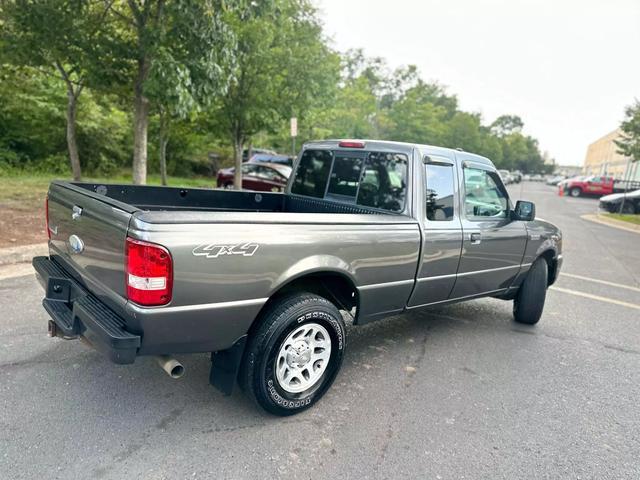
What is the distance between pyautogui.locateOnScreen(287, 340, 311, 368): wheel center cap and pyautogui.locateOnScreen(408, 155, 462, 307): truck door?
110cm

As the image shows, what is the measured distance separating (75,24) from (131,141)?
12.2 m

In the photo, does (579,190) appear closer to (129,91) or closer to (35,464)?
(129,91)

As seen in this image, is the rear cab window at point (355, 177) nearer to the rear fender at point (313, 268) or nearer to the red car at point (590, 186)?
the rear fender at point (313, 268)

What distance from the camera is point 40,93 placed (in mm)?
15773

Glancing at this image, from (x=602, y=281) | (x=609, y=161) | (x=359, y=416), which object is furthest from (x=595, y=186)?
(x=609, y=161)

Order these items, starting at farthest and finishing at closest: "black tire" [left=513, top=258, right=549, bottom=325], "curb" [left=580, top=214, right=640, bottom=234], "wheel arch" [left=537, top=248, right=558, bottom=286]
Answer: "curb" [left=580, top=214, right=640, bottom=234] < "wheel arch" [left=537, top=248, right=558, bottom=286] < "black tire" [left=513, top=258, right=549, bottom=325]

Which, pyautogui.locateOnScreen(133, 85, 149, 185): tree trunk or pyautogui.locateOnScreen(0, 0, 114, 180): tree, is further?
pyautogui.locateOnScreen(133, 85, 149, 185): tree trunk

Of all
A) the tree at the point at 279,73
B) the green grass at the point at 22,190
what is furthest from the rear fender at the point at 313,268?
the tree at the point at 279,73

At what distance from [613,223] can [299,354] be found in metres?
18.1

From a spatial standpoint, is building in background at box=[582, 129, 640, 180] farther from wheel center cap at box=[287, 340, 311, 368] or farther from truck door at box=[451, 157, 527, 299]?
wheel center cap at box=[287, 340, 311, 368]

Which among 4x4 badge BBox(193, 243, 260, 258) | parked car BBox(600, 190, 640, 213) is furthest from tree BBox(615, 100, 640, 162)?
4x4 badge BBox(193, 243, 260, 258)

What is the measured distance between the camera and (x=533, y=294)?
4.77 m

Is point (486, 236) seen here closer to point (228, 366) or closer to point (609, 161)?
point (228, 366)

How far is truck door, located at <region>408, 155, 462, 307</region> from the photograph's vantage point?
3.52m
